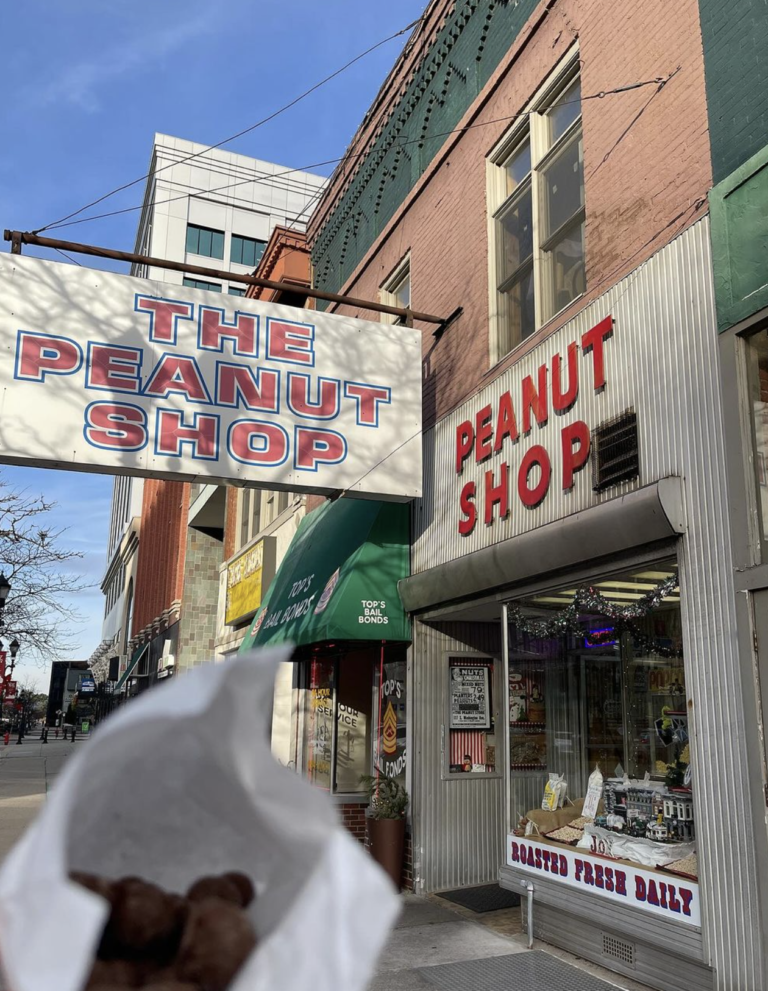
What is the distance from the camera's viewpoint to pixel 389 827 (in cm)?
852

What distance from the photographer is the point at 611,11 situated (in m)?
6.86

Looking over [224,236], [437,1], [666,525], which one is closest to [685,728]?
[666,525]

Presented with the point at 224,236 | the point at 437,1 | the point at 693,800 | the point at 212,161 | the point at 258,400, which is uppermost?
the point at 212,161

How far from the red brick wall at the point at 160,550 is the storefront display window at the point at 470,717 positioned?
17.0 metres

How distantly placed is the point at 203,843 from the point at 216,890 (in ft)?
0.31

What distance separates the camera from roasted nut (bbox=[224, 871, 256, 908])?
141 centimetres

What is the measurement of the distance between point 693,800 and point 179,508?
2409 centimetres

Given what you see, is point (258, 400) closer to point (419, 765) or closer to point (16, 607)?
point (419, 765)

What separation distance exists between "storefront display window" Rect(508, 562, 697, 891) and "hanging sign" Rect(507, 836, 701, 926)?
0.08 m

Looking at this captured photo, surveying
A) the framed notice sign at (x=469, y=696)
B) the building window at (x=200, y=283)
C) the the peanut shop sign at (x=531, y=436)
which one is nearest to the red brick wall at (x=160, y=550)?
the building window at (x=200, y=283)

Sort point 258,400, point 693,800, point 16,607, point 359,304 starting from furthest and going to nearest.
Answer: point 16,607 < point 359,304 < point 258,400 < point 693,800

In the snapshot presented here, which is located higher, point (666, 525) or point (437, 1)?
point (437, 1)

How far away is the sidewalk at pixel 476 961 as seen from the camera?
18.5 ft

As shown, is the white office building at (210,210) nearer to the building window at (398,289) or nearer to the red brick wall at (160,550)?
the red brick wall at (160,550)
